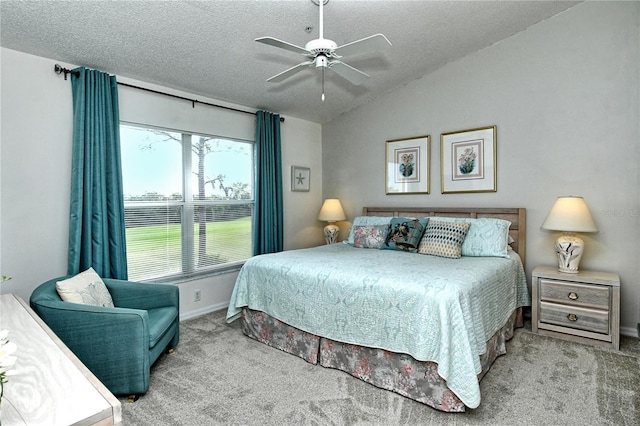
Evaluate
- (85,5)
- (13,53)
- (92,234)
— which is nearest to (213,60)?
(85,5)

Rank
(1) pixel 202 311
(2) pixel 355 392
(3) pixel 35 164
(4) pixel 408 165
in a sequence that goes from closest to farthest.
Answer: (2) pixel 355 392
(3) pixel 35 164
(1) pixel 202 311
(4) pixel 408 165

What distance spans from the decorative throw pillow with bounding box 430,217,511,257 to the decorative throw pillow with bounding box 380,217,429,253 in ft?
1.47

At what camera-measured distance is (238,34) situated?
114 inches

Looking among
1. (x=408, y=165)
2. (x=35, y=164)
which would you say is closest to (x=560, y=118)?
(x=408, y=165)

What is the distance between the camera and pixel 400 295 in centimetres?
221

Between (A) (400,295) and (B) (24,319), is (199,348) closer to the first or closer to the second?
(B) (24,319)

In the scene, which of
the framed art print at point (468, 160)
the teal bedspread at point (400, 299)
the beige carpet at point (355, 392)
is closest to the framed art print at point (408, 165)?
the framed art print at point (468, 160)

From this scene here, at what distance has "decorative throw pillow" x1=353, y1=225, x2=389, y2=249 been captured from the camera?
3.81m

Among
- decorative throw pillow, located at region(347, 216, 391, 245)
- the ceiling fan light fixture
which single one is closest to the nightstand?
decorative throw pillow, located at region(347, 216, 391, 245)

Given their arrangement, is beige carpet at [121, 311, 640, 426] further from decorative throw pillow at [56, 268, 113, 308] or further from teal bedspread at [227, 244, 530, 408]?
decorative throw pillow at [56, 268, 113, 308]

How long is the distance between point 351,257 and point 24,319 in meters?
2.27

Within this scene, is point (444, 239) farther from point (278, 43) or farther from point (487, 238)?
point (278, 43)

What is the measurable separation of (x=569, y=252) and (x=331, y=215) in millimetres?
2679

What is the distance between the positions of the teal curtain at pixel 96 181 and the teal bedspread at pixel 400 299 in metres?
1.16
